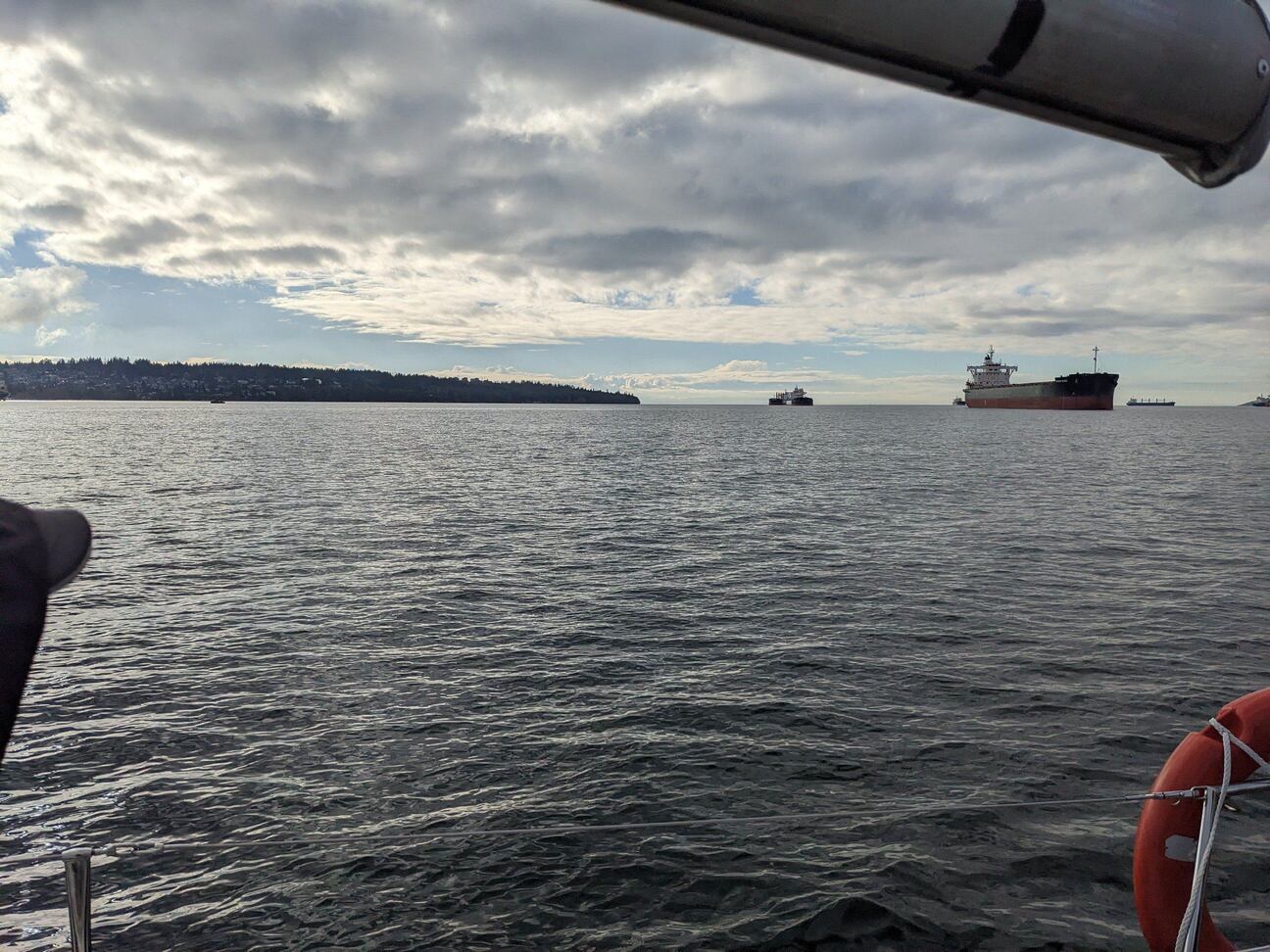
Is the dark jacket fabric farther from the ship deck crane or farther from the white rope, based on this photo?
the white rope

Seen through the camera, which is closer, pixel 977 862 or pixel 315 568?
pixel 977 862

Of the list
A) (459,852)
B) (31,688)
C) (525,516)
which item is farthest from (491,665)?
(525,516)

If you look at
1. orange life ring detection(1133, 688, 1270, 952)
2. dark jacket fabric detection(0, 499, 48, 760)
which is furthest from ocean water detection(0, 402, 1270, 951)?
dark jacket fabric detection(0, 499, 48, 760)

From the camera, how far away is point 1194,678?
40.6 ft

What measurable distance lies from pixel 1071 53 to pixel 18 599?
2635 millimetres

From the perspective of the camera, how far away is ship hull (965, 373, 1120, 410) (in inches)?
6299

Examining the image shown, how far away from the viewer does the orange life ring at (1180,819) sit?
5.18 meters

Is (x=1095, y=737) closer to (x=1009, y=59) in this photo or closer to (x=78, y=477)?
(x=1009, y=59)

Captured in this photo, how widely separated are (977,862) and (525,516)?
24327 mm

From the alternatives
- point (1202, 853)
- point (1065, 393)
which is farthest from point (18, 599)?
point (1065, 393)

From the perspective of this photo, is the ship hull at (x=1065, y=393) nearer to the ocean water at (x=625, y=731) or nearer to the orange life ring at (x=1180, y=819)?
the ocean water at (x=625, y=731)

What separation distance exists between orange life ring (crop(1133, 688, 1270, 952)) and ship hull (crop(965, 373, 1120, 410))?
17844 cm

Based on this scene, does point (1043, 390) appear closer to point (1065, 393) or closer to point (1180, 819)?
point (1065, 393)

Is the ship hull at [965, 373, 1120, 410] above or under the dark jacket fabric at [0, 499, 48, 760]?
above
